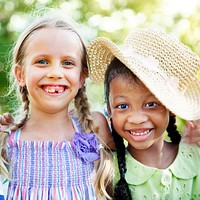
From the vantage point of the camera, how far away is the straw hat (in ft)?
8.23

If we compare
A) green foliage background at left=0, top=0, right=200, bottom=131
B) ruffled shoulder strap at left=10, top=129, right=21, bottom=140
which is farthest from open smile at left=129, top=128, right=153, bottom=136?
green foliage background at left=0, top=0, right=200, bottom=131

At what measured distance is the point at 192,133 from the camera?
276 cm

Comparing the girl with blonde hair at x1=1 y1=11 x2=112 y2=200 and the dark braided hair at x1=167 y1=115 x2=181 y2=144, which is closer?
the girl with blonde hair at x1=1 y1=11 x2=112 y2=200

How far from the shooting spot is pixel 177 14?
32.8 feet

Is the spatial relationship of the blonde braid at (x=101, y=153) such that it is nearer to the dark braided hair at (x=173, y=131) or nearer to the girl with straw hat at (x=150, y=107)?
the girl with straw hat at (x=150, y=107)

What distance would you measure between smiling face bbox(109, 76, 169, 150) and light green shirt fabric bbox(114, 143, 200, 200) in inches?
5.7

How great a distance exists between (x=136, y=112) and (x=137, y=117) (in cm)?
3

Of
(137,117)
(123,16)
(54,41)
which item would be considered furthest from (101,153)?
(123,16)

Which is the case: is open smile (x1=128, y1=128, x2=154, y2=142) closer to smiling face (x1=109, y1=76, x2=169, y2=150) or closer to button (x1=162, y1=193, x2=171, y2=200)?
smiling face (x1=109, y1=76, x2=169, y2=150)

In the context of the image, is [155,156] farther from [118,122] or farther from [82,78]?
[82,78]

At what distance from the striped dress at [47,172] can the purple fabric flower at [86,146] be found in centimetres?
3

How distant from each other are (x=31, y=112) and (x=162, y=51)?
0.79 meters

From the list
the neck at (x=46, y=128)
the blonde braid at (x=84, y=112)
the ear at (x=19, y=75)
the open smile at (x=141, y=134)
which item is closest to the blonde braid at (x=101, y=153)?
the blonde braid at (x=84, y=112)

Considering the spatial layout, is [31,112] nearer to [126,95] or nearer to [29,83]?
[29,83]
